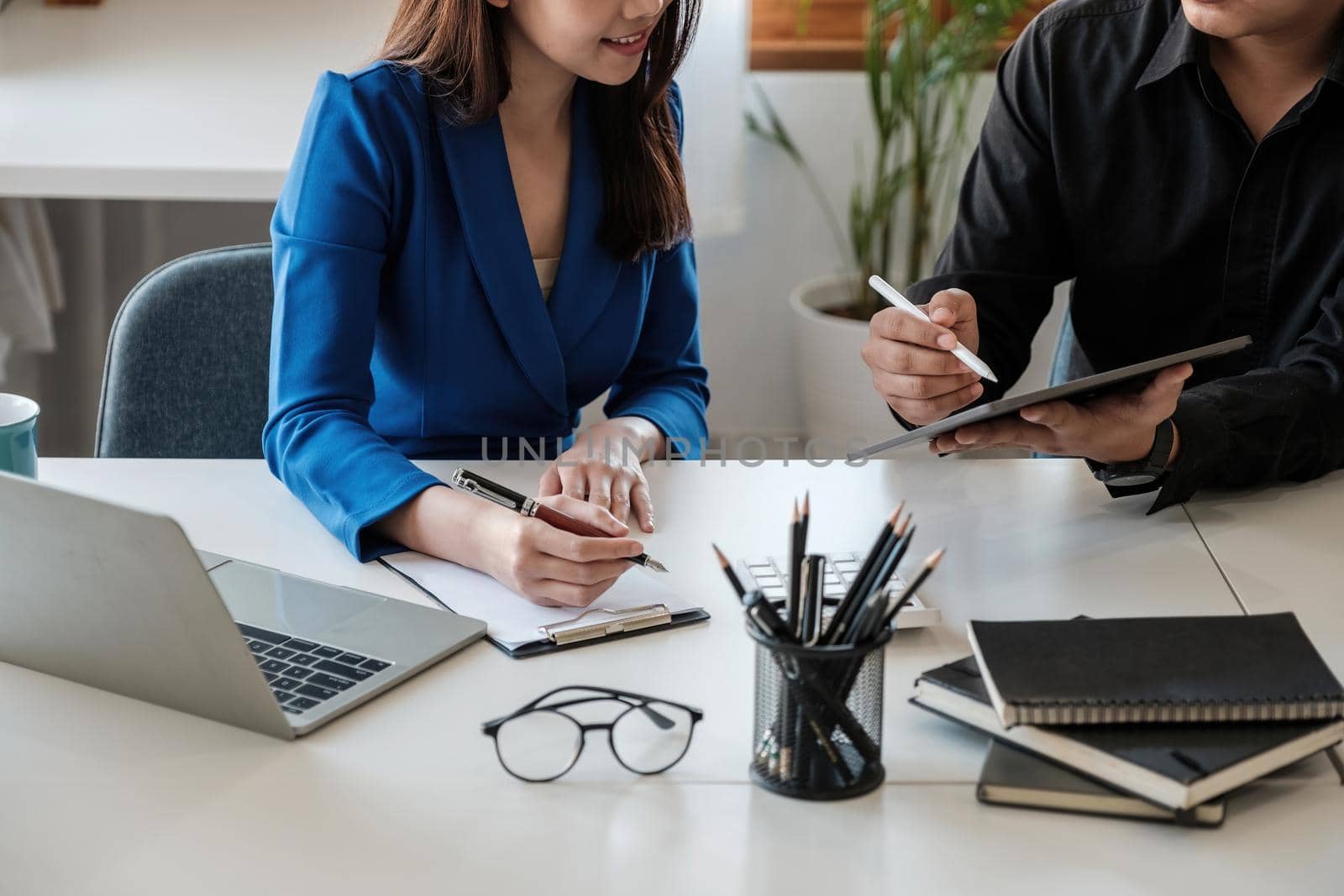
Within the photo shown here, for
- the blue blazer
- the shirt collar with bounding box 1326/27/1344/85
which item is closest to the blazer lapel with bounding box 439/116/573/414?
the blue blazer

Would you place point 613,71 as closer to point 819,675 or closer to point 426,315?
point 426,315

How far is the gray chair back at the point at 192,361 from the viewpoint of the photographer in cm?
151

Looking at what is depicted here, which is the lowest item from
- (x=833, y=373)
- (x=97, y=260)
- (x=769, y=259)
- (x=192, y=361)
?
(x=833, y=373)

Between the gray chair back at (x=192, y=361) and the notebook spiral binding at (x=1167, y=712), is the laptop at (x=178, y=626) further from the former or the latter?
the gray chair back at (x=192, y=361)

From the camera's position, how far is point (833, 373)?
291cm

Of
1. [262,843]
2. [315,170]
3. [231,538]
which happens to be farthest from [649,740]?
[315,170]

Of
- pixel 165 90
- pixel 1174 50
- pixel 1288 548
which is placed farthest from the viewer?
pixel 165 90

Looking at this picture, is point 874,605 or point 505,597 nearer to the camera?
point 874,605

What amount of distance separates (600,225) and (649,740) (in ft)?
2.52

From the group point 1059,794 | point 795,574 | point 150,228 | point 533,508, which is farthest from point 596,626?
point 150,228

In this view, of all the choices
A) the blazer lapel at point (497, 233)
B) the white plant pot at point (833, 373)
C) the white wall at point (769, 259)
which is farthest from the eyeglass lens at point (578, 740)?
the white wall at point (769, 259)

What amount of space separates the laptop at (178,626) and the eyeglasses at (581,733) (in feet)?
0.37

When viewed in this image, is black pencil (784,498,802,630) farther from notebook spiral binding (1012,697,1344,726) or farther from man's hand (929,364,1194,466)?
man's hand (929,364,1194,466)

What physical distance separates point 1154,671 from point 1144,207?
895mm
